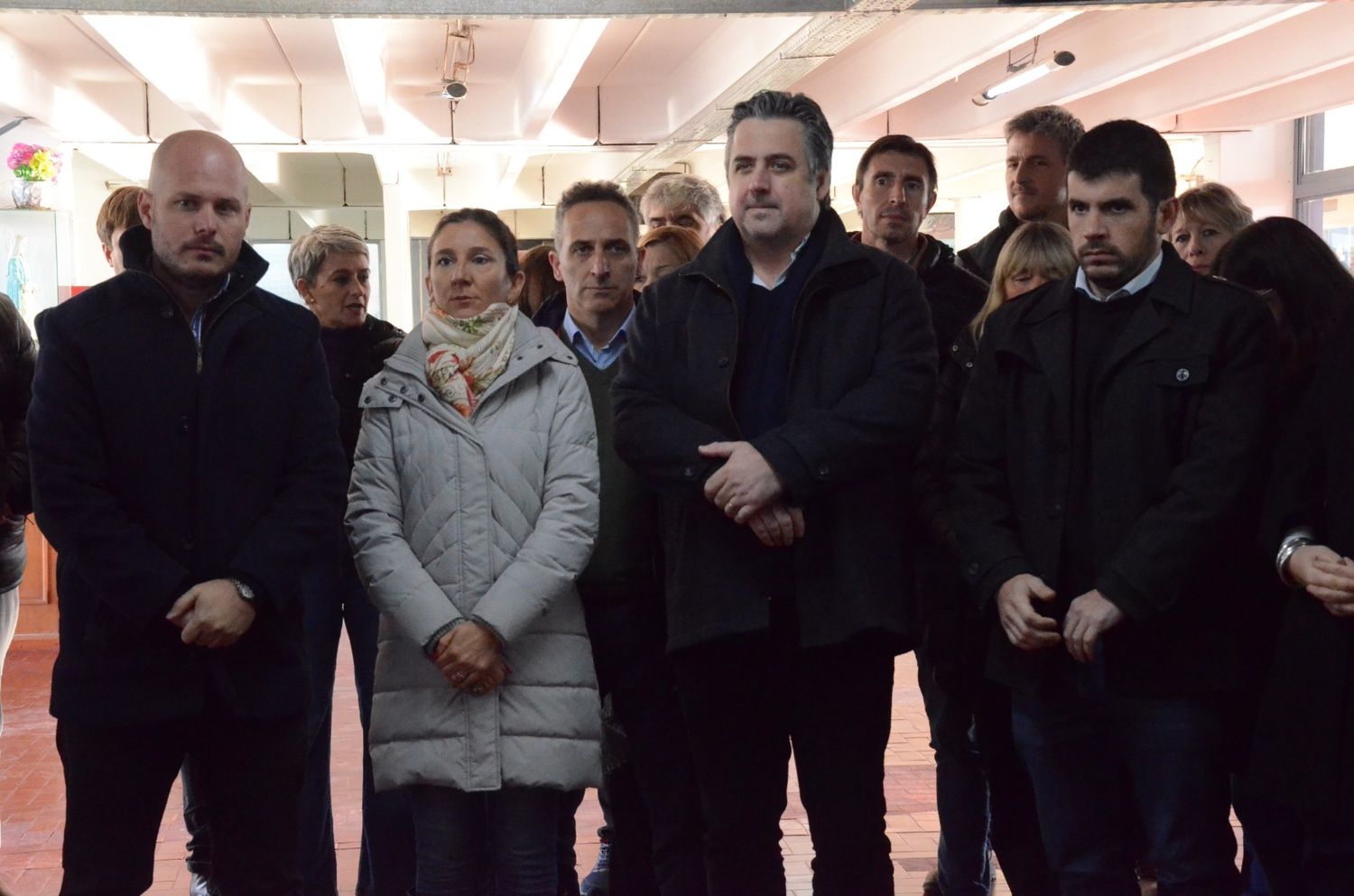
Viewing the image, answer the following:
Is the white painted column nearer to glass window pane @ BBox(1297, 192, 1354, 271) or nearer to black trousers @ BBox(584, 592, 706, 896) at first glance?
glass window pane @ BBox(1297, 192, 1354, 271)

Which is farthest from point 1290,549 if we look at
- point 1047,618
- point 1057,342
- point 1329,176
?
point 1329,176

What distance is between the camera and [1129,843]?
2.49 metres

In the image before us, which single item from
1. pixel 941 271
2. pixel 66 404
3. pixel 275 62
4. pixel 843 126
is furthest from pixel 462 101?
pixel 66 404

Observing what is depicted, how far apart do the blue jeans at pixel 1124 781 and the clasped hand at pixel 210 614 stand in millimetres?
1378

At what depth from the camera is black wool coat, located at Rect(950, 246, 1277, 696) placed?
87.7 inches

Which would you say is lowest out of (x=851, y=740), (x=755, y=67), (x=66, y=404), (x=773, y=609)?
(x=851, y=740)

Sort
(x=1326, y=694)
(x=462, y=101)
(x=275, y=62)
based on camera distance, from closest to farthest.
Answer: (x=1326, y=694), (x=275, y=62), (x=462, y=101)

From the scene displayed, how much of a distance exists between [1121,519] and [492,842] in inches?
51.3

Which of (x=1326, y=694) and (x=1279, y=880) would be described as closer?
(x=1326, y=694)

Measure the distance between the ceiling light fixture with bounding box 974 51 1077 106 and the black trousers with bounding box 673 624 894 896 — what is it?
7633 mm

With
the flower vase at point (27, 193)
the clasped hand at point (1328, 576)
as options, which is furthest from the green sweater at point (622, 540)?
the flower vase at point (27, 193)

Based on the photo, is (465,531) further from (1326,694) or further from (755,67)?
(755,67)

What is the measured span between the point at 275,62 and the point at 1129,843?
9342 millimetres

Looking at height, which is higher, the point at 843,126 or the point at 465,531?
the point at 843,126
